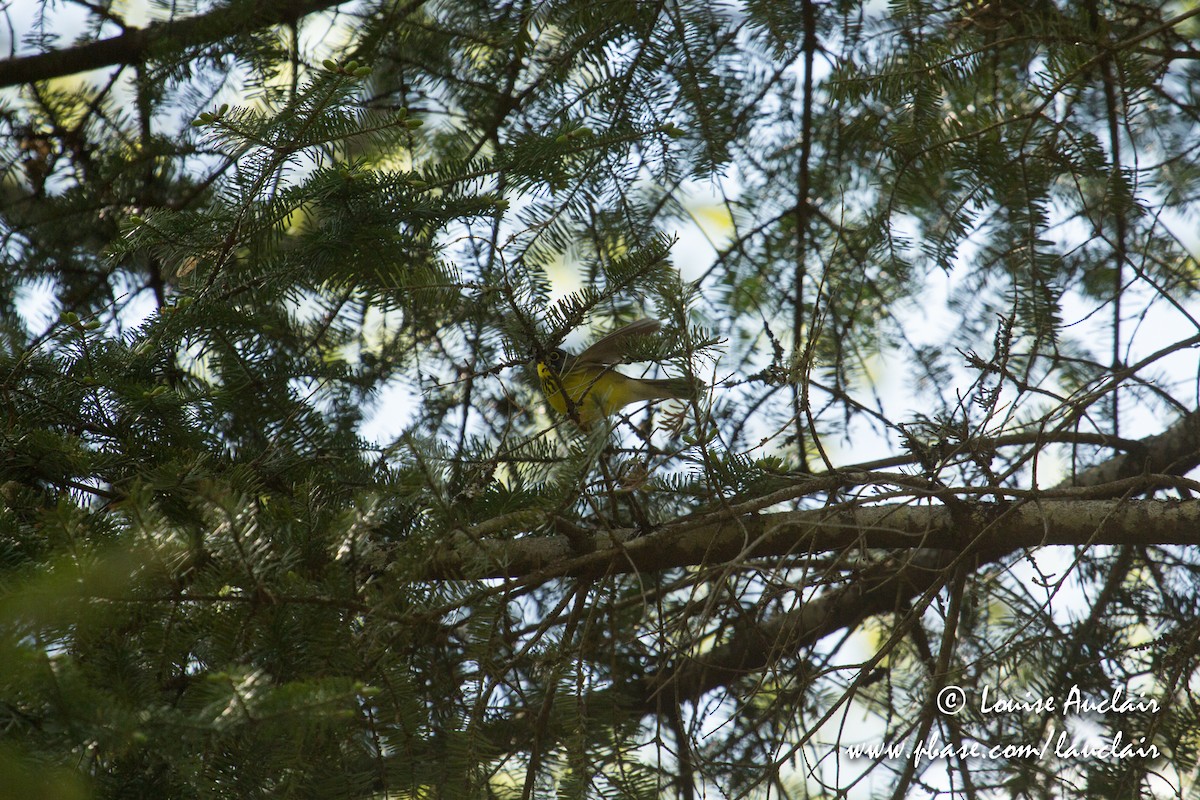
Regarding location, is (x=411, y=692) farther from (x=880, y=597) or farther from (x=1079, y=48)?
(x=1079, y=48)

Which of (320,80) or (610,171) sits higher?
(610,171)

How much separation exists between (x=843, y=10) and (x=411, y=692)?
2.42m

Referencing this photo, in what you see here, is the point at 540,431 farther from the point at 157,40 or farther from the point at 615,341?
the point at 157,40

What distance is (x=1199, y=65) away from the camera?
125 inches

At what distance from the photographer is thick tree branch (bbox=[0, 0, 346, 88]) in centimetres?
279

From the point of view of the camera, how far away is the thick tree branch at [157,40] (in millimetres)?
2793

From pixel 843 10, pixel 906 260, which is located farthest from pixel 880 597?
pixel 843 10

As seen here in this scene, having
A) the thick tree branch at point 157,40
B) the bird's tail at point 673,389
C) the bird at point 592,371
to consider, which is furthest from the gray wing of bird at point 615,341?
the thick tree branch at point 157,40

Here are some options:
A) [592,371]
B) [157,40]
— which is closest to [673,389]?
[592,371]

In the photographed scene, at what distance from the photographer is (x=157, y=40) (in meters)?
2.91

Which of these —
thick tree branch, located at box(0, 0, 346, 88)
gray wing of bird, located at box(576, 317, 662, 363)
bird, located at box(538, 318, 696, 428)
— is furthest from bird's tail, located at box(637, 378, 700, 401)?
thick tree branch, located at box(0, 0, 346, 88)

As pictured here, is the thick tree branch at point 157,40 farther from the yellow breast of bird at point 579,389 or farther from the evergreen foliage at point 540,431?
the yellow breast of bird at point 579,389

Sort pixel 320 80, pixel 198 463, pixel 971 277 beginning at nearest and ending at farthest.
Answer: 1. pixel 198 463
2. pixel 320 80
3. pixel 971 277

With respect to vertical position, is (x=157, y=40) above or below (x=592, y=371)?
above
